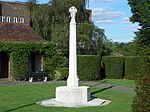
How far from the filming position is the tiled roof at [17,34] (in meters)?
32.9

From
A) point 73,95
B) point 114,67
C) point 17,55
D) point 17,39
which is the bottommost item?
point 73,95

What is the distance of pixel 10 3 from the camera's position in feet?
194

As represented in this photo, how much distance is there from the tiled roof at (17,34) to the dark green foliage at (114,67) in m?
7.30

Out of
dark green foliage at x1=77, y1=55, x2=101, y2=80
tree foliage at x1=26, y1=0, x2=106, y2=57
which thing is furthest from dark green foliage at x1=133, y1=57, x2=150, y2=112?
tree foliage at x1=26, y1=0, x2=106, y2=57

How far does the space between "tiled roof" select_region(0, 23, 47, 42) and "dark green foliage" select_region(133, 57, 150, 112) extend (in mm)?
25339

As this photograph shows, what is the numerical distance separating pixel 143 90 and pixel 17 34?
28.0m

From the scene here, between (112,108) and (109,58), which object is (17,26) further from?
(112,108)

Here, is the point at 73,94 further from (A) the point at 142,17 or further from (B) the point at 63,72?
(A) the point at 142,17

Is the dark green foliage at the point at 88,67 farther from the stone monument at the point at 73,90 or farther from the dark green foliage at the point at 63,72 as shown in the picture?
the stone monument at the point at 73,90

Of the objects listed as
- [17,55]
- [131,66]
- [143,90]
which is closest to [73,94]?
[143,90]

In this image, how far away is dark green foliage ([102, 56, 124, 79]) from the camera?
3173 cm

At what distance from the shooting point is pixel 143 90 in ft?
24.8

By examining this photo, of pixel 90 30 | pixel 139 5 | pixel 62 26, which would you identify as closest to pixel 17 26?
pixel 62 26

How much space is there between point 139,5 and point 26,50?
700 inches
